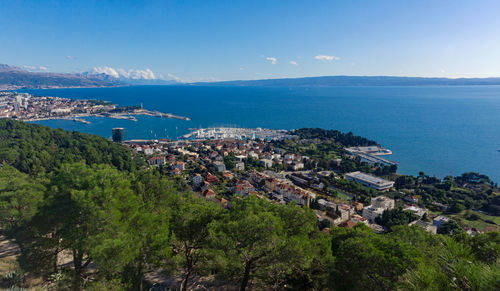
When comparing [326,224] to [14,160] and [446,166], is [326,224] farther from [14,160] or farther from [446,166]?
[446,166]

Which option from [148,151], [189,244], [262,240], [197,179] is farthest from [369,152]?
[262,240]

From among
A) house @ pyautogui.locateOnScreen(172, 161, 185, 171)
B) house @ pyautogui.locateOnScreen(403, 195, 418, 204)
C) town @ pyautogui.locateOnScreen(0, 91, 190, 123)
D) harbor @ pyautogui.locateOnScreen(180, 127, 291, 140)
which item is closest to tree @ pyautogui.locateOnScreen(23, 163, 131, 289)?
house @ pyautogui.locateOnScreen(172, 161, 185, 171)

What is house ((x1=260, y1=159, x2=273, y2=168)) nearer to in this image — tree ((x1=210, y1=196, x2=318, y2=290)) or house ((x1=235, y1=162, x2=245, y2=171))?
house ((x1=235, y1=162, x2=245, y2=171))

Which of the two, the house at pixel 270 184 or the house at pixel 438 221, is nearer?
the house at pixel 438 221

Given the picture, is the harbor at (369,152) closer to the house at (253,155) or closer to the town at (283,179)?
the town at (283,179)

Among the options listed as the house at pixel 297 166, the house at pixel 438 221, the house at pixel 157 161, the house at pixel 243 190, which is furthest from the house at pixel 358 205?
the house at pixel 157 161

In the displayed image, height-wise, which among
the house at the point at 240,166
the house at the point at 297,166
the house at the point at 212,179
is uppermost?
the house at the point at 212,179
